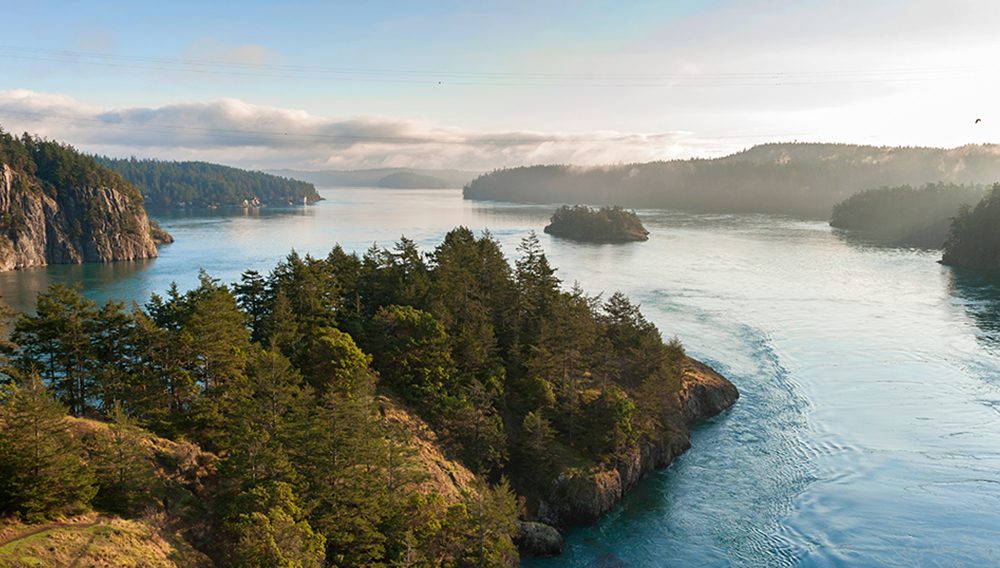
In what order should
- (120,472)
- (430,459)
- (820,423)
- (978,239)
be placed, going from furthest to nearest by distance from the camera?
1. (978,239)
2. (820,423)
3. (430,459)
4. (120,472)

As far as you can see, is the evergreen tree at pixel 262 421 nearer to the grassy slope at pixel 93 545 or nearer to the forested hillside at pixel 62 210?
the grassy slope at pixel 93 545

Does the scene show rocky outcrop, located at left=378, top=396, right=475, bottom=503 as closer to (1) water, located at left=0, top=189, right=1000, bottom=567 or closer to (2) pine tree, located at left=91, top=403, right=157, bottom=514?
(1) water, located at left=0, top=189, right=1000, bottom=567

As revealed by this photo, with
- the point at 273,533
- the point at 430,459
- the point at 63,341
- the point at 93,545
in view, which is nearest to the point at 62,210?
the point at 63,341

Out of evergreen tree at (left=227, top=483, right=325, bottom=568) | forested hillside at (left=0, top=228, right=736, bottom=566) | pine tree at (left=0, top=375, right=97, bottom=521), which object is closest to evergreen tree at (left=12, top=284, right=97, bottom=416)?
forested hillside at (left=0, top=228, right=736, bottom=566)

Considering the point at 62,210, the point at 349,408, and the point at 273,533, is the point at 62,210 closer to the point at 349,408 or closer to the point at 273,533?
the point at 349,408

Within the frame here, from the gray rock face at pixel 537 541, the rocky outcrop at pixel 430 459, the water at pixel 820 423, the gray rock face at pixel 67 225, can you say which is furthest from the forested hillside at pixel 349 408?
the gray rock face at pixel 67 225
